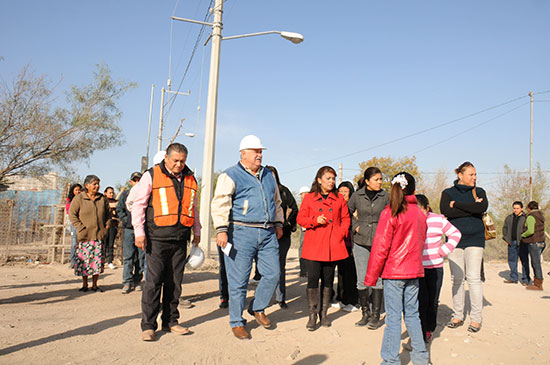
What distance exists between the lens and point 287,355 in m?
4.55

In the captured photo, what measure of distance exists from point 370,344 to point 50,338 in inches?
140

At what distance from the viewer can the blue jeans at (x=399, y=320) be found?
13.5 ft

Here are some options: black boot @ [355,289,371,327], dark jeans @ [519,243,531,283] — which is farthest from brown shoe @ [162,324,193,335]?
dark jeans @ [519,243,531,283]

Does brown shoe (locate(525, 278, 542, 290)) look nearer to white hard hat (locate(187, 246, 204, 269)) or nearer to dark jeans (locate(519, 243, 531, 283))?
dark jeans (locate(519, 243, 531, 283))

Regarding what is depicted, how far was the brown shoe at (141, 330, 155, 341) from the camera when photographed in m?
4.88

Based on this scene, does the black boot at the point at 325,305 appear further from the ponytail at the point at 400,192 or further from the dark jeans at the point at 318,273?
the ponytail at the point at 400,192

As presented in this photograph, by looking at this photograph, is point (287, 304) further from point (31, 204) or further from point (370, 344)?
point (31, 204)

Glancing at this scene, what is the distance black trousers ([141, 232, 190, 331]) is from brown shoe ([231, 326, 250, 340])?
0.77m

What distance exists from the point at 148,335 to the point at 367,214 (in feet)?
10.3

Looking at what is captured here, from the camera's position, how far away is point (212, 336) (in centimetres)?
518

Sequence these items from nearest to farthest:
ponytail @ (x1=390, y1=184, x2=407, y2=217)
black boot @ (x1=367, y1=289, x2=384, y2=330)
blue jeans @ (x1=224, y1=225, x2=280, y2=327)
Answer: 1. ponytail @ (x1=390, y1=184, x2=407, y2=217)
2. blue jeans @ (x1=224, y1=225, x2=280, y2=327)
3. black boot @ (x1=367, y1=289, x2=384, y2=330)

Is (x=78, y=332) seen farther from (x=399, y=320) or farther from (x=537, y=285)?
(x=537, y=285)

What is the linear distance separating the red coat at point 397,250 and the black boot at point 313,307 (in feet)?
5.41

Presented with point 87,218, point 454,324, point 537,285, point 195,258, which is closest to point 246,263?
point 195,258
